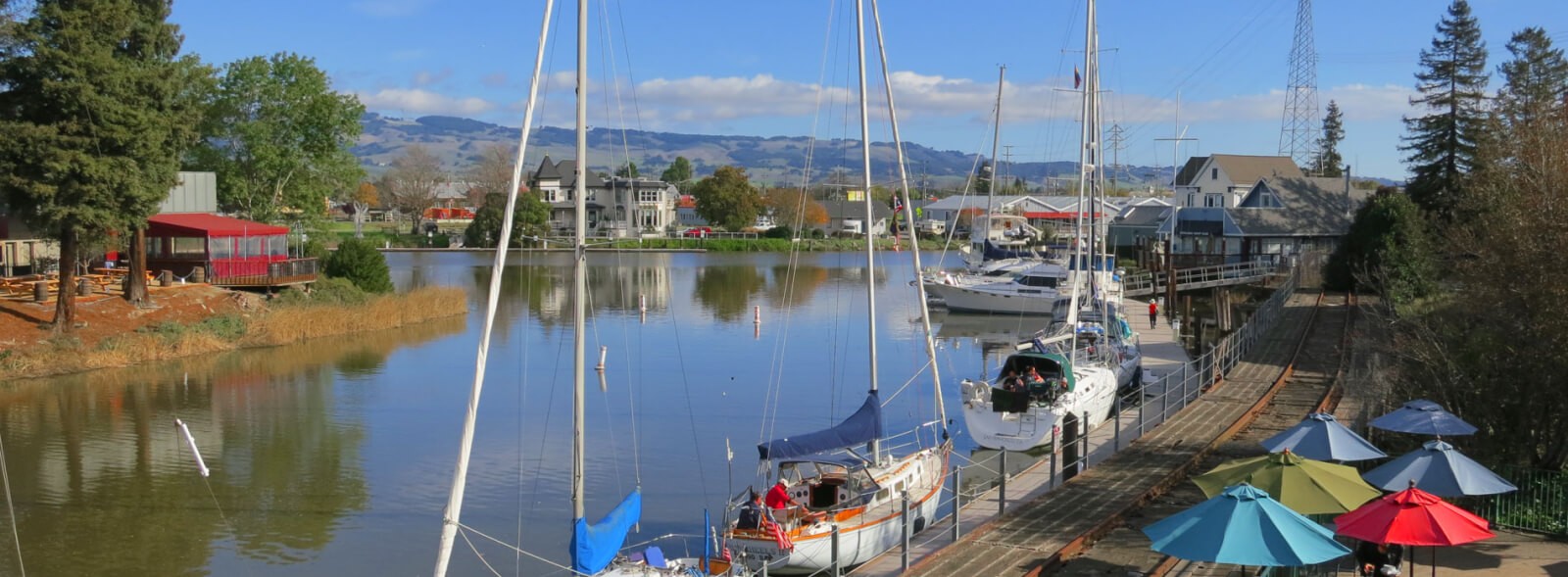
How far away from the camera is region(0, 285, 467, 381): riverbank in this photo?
124 ft

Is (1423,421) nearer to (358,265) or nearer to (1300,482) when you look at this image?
(1300,482)

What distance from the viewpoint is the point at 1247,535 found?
12461 millimetres

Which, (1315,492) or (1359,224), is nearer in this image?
(1315,492)

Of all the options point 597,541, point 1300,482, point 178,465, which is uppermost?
point 1300,482

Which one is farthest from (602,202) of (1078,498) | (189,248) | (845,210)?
(1078,498)

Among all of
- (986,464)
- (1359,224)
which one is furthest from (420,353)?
(1359,224)

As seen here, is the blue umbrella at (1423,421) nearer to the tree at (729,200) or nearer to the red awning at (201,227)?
the red awning at (201,227)

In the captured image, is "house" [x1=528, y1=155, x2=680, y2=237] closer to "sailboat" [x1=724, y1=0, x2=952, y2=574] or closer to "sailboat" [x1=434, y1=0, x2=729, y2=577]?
"sailboat" [x1=724, y1=0, x2=952, y2=574]

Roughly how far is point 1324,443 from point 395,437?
22.0 metres

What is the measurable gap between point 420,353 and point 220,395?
10.4 meters

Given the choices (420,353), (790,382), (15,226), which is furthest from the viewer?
(15,226)

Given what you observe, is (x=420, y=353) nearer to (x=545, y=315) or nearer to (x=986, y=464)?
(x=545, y=315)

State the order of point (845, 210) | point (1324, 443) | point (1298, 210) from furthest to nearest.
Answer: point (845, 210) → point (1298, 210) → point (1324, 443)

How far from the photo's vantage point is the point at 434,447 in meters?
29.0
